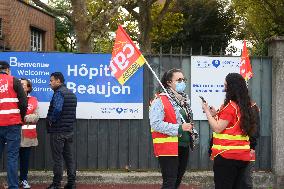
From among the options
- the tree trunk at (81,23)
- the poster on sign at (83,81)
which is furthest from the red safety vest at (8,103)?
the tree trunk at (81,23)

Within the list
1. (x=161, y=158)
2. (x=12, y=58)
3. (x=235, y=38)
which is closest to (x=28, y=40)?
(x=235, y=38)

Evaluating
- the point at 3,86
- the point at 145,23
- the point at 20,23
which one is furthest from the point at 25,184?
the point at 20,23

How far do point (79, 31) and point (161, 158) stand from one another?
7.74 meters

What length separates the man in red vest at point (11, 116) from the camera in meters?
8.01

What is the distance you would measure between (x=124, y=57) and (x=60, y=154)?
1.91 meters

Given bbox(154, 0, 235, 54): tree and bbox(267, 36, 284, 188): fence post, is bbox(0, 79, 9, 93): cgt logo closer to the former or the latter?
bbox(267, 36, 284, 188): fence post

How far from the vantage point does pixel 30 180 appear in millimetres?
9562

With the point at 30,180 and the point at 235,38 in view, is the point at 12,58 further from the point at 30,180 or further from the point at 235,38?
the point at 235,38

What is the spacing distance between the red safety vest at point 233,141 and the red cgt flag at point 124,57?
2.25m

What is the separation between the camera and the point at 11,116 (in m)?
8.05

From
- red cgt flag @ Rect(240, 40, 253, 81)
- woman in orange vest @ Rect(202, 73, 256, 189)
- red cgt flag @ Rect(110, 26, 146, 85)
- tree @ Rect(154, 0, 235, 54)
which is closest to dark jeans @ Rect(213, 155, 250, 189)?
woman in orange vest @ Rect(202, 73, 256, 189)

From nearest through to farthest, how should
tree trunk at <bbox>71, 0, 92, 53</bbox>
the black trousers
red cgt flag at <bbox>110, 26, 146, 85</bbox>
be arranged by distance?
the black trousers → red cgt flag at <bbox>110, 26, 146, 85</bbox> → tree trunk at <bbox>71, 0, 92, 53</bbox>

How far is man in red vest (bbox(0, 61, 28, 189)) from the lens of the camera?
8008 mm

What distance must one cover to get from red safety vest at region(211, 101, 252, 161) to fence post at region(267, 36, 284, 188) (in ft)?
12.4
